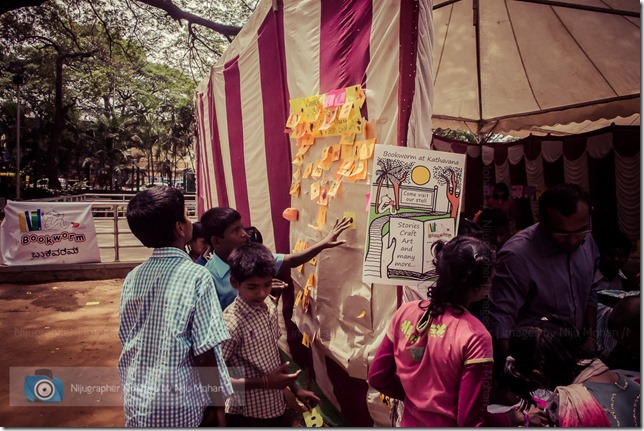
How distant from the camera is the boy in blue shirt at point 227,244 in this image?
7.54 ft

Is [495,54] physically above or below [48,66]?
below

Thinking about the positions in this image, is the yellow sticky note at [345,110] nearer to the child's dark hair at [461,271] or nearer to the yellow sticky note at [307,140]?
the yellow sticky note at [307,140]

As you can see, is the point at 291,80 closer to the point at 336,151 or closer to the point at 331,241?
the point at 336,151

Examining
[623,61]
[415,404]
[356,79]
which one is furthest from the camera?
[623,61]

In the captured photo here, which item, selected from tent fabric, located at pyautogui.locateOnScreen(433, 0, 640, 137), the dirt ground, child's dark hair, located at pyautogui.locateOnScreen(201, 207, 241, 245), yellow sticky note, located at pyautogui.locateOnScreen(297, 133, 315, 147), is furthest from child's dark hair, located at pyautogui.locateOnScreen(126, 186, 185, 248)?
tent fabric, located at pyautogui.locateOnScreen(433, 0, 640, 137)

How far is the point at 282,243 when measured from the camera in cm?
346

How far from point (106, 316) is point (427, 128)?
16.4ft

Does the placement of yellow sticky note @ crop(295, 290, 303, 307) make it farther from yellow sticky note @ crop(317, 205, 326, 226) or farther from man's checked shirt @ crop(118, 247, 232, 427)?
man's checked shirt @ crop(118, 247, 232, 427)

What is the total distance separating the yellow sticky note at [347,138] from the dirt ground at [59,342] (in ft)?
6.11

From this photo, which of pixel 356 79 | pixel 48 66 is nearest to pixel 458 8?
pixel 356 79

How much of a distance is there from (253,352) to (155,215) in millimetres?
724

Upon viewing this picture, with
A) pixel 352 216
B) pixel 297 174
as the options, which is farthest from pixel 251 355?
pixel 297 174

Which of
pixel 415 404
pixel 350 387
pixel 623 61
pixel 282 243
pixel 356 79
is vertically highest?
pixel 623 61

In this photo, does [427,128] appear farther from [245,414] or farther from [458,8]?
[458,8]
